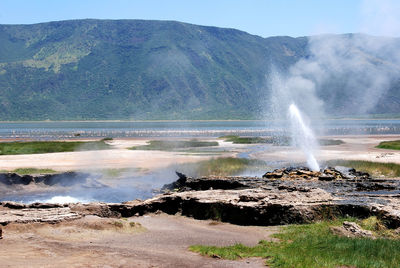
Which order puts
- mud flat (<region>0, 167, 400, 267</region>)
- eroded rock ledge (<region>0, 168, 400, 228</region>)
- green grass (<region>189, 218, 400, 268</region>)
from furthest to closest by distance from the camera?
1. eroded rock ledge (<region>0, 168, 400, 228</region>)
2. mud flat (<region>0, 167, 400, 267</region>)
3. green grass (<region>189, 218, 400, 268</region>)

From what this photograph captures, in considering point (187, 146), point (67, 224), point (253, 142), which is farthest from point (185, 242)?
point (253, 142)

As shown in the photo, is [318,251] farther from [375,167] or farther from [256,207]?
[375,167]

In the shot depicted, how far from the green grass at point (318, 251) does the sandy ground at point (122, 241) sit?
62 cm

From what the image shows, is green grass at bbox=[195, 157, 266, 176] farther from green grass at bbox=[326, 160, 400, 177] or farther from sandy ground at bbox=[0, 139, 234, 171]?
green grass at bbox=[326, 160, 400, 177]

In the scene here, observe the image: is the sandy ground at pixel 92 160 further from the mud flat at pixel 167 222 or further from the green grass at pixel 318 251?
the green grass at pixel 318 251

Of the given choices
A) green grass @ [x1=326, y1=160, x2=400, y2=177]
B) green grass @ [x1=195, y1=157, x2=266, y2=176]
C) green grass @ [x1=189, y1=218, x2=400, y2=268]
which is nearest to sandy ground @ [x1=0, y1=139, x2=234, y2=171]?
green grass @ [x1=195, y1=157, x2=266, y2=176]

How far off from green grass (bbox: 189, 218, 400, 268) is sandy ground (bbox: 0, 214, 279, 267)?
2.04 ft

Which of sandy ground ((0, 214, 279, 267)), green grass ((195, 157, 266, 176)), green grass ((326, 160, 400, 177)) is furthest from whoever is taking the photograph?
green grass ((195, 157, 266, 176))

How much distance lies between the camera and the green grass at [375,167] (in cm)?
4134

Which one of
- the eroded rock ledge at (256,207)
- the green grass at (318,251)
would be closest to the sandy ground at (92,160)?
the eroded rock ledge at (256,207)

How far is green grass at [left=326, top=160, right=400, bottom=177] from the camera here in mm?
41344

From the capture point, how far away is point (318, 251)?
44.6 ft

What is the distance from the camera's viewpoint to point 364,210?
63.5 feet

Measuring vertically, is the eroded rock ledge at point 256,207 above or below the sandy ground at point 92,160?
above
